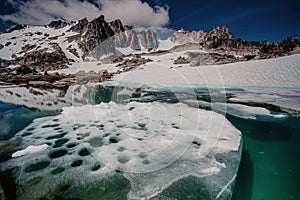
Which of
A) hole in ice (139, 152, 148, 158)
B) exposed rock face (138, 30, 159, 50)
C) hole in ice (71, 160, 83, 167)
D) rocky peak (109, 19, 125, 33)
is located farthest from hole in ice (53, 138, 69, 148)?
rocky peak (109, 19, 125, 33)

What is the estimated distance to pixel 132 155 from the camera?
9.74 ft

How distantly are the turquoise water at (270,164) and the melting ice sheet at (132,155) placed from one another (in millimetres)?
202

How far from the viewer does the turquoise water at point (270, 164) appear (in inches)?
81.2

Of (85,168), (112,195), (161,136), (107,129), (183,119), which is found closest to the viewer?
(112,195)

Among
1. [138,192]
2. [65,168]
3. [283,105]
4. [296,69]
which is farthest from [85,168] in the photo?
[296,69]

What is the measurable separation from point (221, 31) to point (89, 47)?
86.0 metres

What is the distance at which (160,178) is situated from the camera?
2281 millimetres

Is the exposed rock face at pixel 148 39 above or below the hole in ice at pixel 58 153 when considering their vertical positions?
above

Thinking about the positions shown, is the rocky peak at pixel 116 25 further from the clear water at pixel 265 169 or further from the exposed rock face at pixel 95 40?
the clear water at pixel 265 169

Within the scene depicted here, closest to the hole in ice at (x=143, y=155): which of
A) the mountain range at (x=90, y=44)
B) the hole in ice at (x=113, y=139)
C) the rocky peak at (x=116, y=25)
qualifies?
the hole in ice at (x=113, y=139)

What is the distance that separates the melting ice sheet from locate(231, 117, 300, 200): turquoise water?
8.0 inches

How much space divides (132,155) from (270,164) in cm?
253

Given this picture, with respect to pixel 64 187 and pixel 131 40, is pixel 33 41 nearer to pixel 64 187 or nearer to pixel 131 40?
pixel 131 40

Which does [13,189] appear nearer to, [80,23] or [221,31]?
[221,31]
